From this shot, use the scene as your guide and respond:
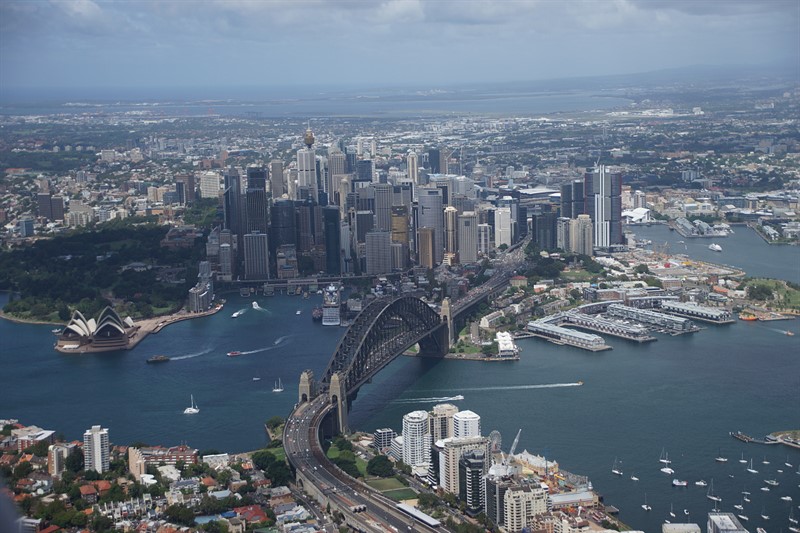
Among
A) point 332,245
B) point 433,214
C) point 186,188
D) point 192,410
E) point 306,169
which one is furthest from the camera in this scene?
point 186,188

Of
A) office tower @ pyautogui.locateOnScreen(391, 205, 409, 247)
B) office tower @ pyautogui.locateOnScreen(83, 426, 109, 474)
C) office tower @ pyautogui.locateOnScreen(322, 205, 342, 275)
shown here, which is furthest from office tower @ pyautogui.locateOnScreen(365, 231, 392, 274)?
office tower @ pyautogui.locateOnScreen(83, 426, 109, 474)

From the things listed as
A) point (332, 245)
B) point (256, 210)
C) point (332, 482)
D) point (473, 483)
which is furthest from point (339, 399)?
point (256, 210)

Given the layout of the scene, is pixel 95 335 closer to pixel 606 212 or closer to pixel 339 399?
pixel 339 399

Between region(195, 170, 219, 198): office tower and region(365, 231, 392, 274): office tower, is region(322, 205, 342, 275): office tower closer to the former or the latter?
region(365, 231, 392, 274): office tower

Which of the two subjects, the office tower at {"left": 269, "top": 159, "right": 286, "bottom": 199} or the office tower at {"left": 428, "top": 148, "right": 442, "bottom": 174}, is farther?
the office tower at {"left": 428, "top": 148, "right": 442, "bottom": 174}

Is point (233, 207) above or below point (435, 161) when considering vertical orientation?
below

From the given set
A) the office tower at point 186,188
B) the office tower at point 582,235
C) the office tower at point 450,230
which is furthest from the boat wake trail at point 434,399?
the office tower at point 186,188
